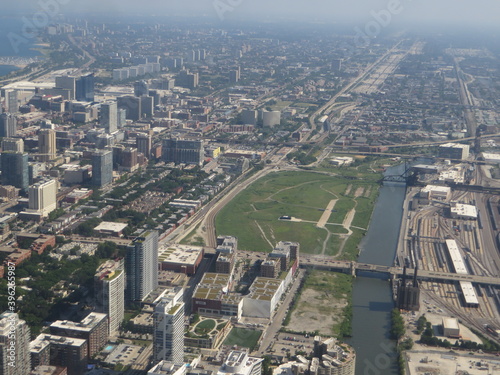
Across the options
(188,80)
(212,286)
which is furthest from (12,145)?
(188,80)

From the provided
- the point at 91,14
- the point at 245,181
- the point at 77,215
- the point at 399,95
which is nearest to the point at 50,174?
the point at 77,215

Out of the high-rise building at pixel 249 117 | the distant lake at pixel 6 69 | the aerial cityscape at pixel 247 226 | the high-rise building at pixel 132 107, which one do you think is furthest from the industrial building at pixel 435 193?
the distant lake at pixel 6 69

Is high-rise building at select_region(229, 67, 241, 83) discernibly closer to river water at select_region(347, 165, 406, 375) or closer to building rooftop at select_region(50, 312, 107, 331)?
A: river water at select_region(347, 165, 406, 375)

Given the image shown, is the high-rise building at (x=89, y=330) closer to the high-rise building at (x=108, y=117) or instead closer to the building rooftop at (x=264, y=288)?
the building rooftop at (x=264, y=288)

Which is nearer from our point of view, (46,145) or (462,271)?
(462,271)

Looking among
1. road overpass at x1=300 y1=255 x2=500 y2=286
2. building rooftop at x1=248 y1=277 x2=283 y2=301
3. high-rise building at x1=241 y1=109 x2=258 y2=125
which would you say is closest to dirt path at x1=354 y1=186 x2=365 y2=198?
road overpass at x1=300 y1=255 x2=500 y2=286

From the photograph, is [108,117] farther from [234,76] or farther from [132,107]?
[234,76]

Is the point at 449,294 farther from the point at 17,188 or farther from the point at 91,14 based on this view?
the point at 91,14
